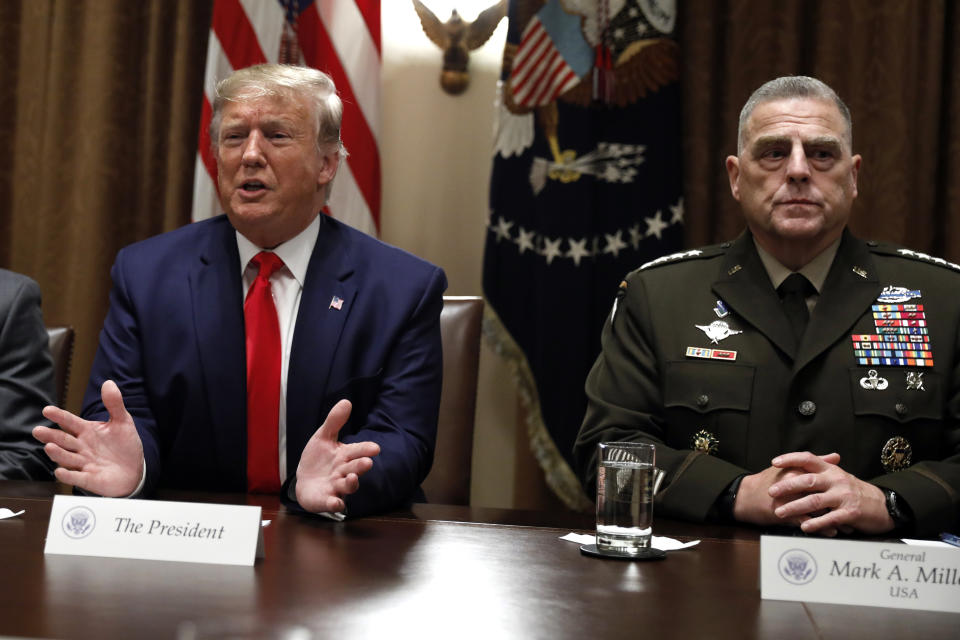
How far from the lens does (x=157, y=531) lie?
1.21 m

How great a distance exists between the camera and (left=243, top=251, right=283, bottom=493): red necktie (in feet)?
6.38

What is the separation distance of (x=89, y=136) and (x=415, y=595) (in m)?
2.95

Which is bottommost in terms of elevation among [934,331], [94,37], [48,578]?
[48,578]

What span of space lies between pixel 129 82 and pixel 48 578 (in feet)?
9.41

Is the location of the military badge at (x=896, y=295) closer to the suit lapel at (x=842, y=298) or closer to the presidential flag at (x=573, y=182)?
the suit lapel at (x=842, y=298)

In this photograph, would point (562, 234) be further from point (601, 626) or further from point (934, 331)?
point (601, 626)

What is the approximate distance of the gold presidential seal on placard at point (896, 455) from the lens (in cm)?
187

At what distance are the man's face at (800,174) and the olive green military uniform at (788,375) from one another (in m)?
0.08

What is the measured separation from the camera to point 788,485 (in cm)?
153

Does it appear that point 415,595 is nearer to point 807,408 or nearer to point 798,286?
point 807,408

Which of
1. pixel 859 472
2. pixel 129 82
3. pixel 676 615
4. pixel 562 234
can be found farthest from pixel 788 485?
pixel 129 82

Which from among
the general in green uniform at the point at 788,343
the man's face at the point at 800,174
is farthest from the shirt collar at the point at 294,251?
the man's face at the point at 800,174

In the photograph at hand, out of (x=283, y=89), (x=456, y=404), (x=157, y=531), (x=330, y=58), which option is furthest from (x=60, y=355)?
(x=330, y=58)

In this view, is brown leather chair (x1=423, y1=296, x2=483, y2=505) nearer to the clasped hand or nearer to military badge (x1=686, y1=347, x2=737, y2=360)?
military badge (x1=686, y1=347, x2=737, y2=360)
